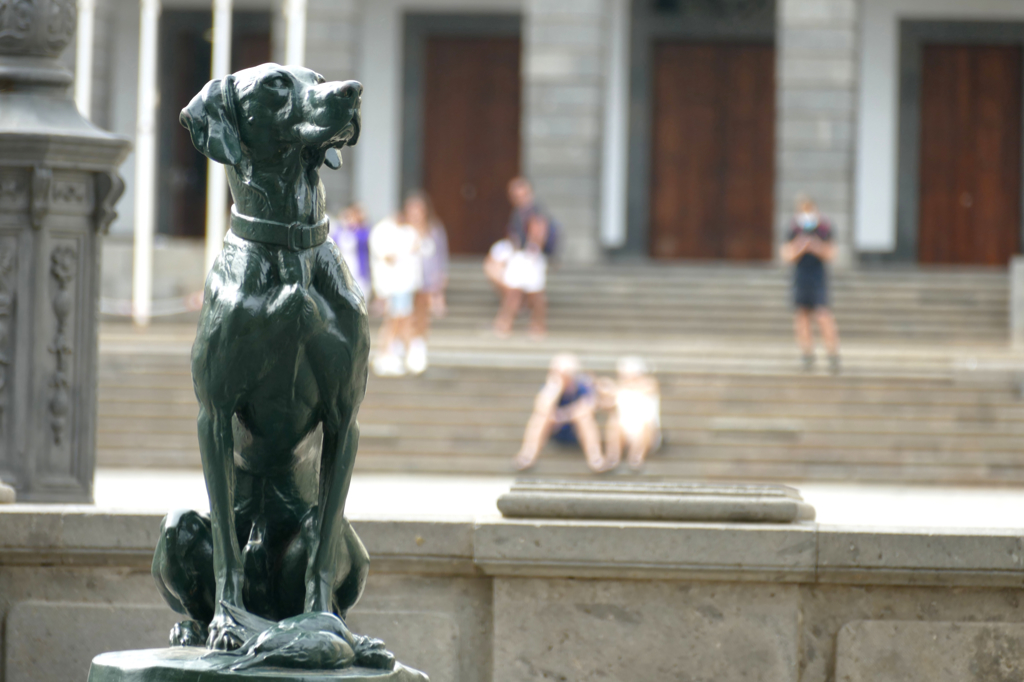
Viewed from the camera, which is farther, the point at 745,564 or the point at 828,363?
the point at 828,363

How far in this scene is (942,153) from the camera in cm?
2780

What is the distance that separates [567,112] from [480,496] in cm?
1424

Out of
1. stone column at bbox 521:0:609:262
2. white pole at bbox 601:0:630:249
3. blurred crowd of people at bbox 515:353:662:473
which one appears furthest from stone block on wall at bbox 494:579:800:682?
white pole at bbox 601:0:630:249

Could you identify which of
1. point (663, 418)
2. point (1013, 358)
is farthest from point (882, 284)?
point (663, 418)

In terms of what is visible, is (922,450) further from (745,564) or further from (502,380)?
(745,564)

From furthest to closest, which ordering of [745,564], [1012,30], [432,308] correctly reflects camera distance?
[1012,30], [432,308], [745,564]

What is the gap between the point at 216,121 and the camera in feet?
12.4

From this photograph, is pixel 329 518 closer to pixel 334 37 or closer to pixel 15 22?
pixel 15 22

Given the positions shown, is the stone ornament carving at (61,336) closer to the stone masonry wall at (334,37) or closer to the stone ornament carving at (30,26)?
the stone ornament carving at (30,26)

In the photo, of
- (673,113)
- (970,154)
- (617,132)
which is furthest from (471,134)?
(970,154)

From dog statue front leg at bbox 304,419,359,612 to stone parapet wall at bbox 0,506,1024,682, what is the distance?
0.90 metres

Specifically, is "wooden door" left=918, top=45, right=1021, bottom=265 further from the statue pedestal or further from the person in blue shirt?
the statue pedestal

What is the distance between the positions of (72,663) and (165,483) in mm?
8065

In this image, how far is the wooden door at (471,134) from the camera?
28.7 m
